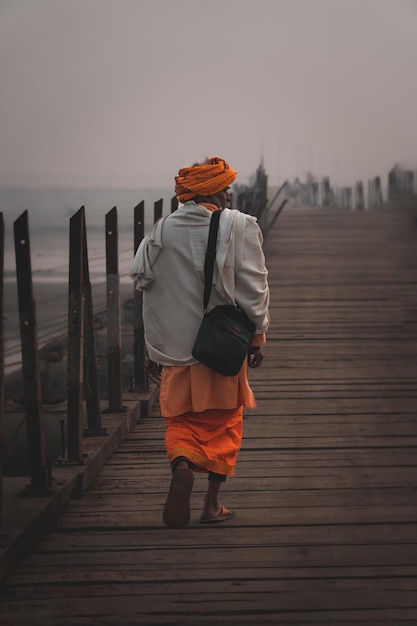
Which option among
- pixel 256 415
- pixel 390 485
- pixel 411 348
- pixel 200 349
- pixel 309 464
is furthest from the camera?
pixel 411 348

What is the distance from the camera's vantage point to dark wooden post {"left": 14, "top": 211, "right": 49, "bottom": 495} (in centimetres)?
298

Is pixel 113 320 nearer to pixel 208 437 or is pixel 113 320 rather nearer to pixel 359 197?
pixel 208 437

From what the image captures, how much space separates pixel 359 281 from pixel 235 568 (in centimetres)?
677

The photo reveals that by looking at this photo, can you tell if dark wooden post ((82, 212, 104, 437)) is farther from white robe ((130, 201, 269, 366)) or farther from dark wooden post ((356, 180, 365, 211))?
dark wooden post ((356, 180, 365, 211))

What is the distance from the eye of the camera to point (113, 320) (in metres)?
4.61

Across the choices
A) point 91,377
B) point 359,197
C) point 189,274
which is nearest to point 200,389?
point 189,274

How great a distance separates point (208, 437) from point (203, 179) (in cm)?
74

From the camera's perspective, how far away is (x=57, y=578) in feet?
8.78

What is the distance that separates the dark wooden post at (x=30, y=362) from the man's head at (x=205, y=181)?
18.1 inches

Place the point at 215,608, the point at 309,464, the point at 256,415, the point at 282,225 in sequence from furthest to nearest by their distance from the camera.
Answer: the point at 282,225, the point at 256,415, the point at 309,464, the point at 215,608

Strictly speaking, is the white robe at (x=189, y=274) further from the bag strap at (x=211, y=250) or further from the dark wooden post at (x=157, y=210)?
the dark wooden post at (x=157, y=210)

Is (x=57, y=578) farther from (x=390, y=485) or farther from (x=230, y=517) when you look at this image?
(x=390, y=485)

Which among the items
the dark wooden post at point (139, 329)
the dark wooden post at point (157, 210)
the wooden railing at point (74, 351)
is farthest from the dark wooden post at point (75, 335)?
the dark wooden post at point (157, 210)

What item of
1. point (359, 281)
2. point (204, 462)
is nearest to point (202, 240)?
point (204, 462)
